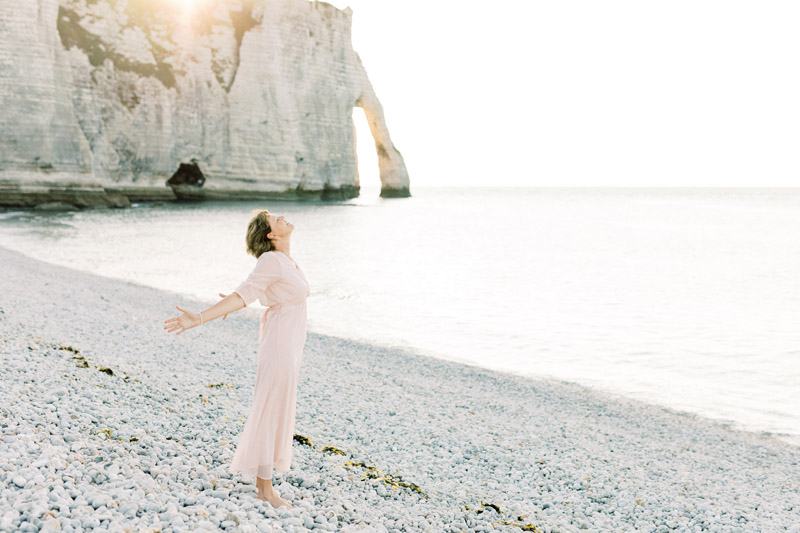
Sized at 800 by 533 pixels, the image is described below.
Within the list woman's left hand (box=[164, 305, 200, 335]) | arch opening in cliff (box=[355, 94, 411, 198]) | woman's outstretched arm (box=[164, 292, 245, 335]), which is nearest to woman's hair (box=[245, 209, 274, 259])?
woman's outstretched arm (box=[164, 292, 245, 335])

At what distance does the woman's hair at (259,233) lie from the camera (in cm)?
330

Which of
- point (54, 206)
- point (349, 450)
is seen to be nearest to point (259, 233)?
point (349, 450)

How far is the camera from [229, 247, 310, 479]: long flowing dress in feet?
10.7

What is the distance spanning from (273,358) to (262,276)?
44 centimetres

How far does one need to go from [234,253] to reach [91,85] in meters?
24.3

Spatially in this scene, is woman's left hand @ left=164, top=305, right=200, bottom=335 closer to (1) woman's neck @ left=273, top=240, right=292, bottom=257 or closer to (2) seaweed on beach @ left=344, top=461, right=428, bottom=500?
(1) woman's neck @ left=273, top=240, right=292, bottom=257

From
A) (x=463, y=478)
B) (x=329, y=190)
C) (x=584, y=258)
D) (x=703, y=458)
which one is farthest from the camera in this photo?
(x=329, y=190)

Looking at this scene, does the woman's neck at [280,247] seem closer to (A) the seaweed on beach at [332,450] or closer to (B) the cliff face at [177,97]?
(A) the seaweed on beach at [332,450]

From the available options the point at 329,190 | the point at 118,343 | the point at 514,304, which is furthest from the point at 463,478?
the point at 329,190

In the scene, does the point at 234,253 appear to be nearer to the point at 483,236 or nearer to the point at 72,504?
the point at 483,236

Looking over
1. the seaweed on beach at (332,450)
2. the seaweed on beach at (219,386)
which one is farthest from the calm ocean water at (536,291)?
the seaweed on beach at (332,450)

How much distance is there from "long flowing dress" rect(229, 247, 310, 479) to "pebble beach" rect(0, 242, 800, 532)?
26 cm

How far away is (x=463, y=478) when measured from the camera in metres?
4.63

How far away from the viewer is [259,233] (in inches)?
130
